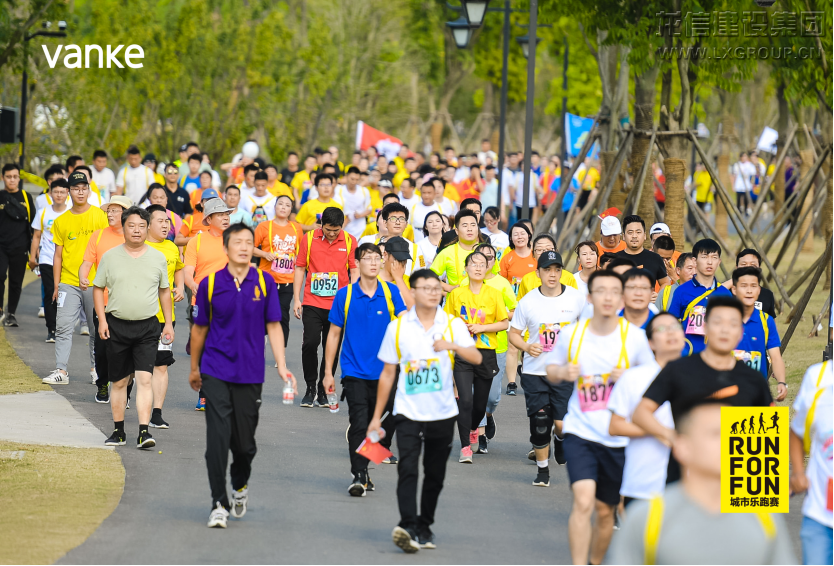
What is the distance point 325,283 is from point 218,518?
15.7 ft

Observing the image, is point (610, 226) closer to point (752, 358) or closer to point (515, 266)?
point (515, 266)

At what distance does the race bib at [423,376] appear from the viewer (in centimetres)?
755

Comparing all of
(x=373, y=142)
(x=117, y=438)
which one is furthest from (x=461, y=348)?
(x=373, y=142)

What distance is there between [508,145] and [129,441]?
41.4 m

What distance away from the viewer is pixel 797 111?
2450 cm

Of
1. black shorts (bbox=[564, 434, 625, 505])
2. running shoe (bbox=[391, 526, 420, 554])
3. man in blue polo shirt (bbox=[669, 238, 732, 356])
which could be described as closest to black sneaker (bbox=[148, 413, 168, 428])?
running shoe (bbox=[391, 526, 420, 554])

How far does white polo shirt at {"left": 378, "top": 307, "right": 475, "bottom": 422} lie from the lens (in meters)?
7.53

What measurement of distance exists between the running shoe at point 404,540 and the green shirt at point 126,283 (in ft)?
11.9

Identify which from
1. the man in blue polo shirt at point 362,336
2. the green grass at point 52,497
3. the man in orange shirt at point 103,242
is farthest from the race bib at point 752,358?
the man in orange shirt at point 103,242

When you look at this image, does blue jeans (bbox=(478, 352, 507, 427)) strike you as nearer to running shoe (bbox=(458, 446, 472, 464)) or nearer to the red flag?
running shoe (bbox=(458, 446, 472, 464))

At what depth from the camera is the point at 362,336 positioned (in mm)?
9094

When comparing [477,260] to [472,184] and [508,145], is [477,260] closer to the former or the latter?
[472,184]

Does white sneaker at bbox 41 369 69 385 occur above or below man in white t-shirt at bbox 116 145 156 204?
below

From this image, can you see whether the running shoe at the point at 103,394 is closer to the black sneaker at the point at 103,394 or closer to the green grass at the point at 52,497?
the black sneaker at the point at 103,394
